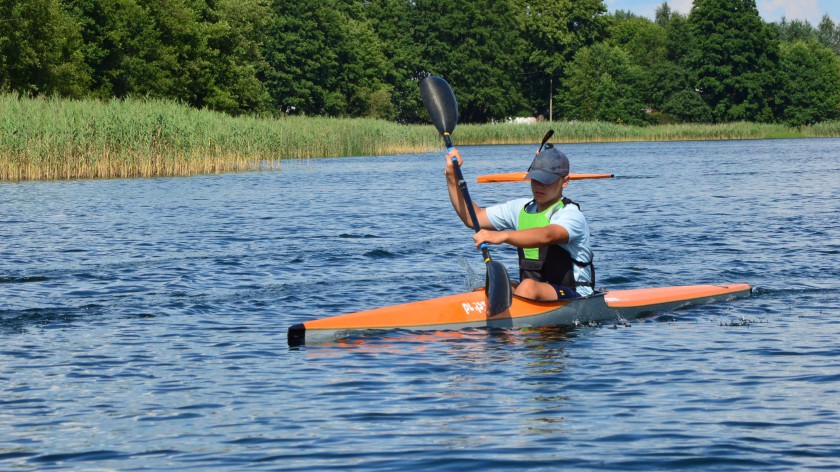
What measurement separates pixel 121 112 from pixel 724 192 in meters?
13.5

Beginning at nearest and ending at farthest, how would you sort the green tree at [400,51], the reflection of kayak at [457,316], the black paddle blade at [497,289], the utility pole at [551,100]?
1. the reflection of kayak at [457,316]
2. the black paddle blade at [497,289]
3. the green tree at [400,51]
4. the utility pole at [551,100]

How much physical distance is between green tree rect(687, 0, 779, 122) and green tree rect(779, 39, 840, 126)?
113cm

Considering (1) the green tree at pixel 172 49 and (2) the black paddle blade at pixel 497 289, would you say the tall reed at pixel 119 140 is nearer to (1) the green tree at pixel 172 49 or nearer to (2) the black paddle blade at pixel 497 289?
(1) the green tree at pixel 172 49

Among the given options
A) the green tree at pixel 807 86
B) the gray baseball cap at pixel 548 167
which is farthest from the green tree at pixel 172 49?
the green tree at pixel 807 86

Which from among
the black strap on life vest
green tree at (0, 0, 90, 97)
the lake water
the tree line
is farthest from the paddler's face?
the tree line

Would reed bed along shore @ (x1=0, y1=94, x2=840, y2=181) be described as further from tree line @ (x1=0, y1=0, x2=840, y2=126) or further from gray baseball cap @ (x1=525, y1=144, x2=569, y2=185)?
gray baseball cap @ (x1=525, y1=144, x2=569, y2=185)

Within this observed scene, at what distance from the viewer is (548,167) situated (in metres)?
8.04

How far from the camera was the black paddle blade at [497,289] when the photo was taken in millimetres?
8336

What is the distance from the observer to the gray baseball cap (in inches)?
316

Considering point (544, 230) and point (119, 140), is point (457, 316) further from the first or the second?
point (119, 140)

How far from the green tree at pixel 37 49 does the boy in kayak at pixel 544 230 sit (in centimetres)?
3276

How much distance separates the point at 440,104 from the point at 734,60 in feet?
258

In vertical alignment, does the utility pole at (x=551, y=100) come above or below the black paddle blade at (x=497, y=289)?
above

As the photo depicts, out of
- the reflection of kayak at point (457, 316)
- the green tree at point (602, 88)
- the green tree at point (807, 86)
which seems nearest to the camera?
the reflection of kayak at point (457, 316)
